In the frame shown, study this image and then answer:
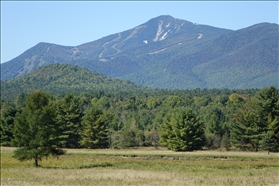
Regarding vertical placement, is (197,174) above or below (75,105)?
below

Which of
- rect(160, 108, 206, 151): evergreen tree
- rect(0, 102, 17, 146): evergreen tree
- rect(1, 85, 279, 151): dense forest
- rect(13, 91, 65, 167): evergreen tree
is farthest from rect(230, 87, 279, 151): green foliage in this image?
rect(0, 102, 17, 146): evergreen tree

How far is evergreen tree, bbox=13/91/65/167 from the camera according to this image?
176ft

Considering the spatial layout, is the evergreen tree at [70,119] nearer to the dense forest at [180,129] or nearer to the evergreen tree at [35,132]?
the dense forest at [180,129]

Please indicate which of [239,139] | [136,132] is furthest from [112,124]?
[239,139]

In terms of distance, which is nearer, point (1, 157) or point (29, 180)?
point (29, 180)

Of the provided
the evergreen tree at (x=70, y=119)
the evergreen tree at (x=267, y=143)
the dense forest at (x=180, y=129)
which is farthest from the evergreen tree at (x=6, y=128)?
the evergreen tree at (x=267, y=143)

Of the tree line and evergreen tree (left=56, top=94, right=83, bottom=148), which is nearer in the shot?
the tree line

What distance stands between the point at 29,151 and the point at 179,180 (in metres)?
21.9

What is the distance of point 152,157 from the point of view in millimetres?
68938

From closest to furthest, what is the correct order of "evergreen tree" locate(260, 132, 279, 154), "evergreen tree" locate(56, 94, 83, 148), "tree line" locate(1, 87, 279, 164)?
1. "tree line" locate(1, 87, 279, 164)
2. "evergreen tree" locate(260, 132, 279, 154)
3. "evergreen tree" locate(56, 94, 83, 148)

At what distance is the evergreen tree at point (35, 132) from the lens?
176 feet

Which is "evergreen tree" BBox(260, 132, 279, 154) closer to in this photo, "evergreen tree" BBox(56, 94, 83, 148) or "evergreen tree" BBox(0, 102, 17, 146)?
"evergreen tree" BBox(56, 94, 83, 148)

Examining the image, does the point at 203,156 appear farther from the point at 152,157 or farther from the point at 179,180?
the point at 179,180

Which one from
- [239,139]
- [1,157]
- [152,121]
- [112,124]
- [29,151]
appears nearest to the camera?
[29,151]
